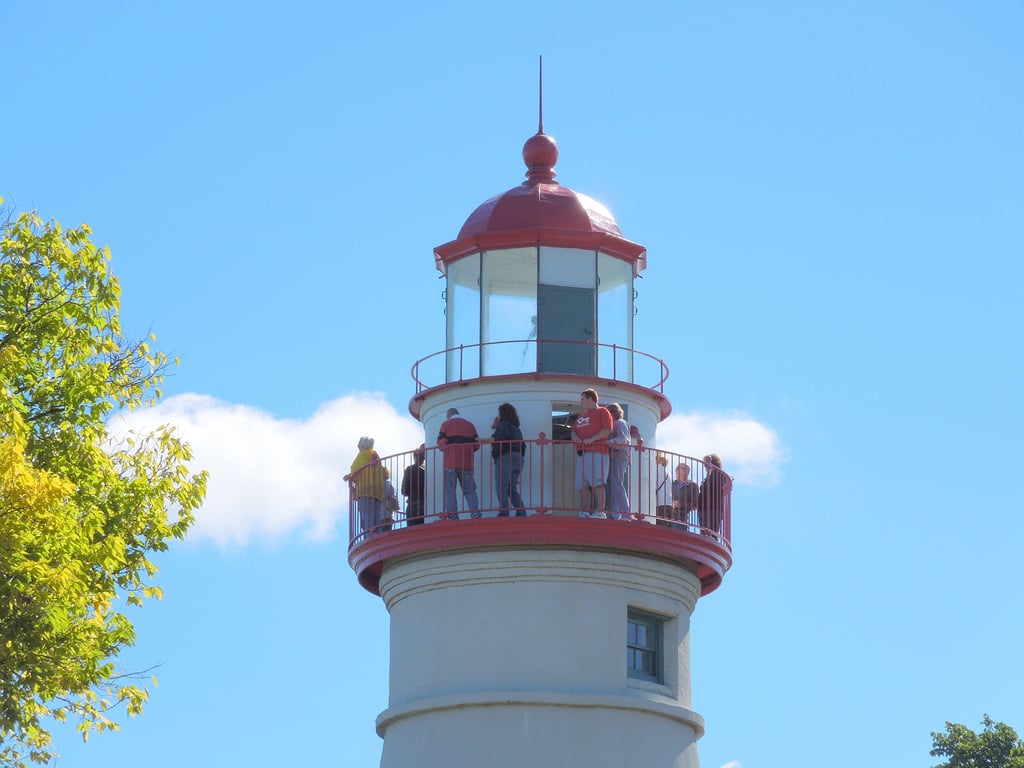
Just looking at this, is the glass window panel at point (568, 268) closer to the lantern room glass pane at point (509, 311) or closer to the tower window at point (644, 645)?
the lantern room glass pane at point (509, 311)

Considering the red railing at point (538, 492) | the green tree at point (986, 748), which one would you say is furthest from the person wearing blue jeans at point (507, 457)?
the green tree at point (986, 748)

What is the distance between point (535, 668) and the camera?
25.8 metres

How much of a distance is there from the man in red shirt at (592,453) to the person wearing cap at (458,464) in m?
1.32

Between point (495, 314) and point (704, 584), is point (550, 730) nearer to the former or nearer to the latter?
point (704, 584)

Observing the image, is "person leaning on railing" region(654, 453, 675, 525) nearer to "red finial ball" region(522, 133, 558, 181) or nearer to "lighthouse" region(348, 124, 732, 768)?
"lighthouse" region(348, 124, 732, 768)

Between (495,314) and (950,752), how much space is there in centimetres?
1937

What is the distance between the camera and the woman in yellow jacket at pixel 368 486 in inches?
1073

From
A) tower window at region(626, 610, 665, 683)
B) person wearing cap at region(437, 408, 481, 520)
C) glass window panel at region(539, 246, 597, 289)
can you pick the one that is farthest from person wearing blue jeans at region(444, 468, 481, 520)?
glass window panel at region(539, 246, 597, 289)

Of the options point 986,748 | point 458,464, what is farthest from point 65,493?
point 986,748

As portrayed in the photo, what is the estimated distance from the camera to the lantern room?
1087 inches

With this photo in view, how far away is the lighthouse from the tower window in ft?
0.08

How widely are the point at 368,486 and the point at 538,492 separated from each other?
2.47 metres

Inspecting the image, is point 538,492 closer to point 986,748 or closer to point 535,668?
point 535,668

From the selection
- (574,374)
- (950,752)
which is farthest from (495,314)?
(950,752)
